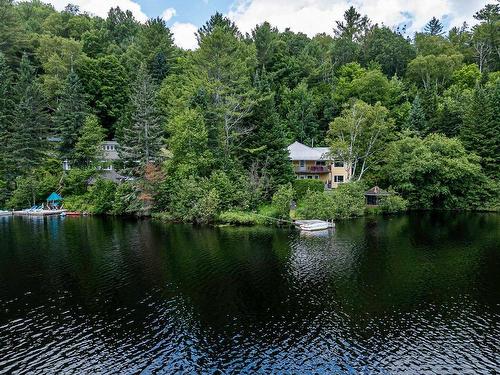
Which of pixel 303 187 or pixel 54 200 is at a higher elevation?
pixel 303 187

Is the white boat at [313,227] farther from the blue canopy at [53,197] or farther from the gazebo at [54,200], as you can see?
the gazebo at [54,200]

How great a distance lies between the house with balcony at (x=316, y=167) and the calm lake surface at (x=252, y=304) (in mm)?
26316

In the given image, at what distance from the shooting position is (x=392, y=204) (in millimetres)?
60281

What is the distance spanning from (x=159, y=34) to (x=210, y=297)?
82.1 metres

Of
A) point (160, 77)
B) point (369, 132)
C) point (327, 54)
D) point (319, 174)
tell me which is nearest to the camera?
point (369, 132)

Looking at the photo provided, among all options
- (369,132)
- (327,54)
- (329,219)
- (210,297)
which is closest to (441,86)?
(327,54)

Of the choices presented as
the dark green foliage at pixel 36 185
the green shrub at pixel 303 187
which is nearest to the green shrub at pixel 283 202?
the green shrub at pixel 303 187

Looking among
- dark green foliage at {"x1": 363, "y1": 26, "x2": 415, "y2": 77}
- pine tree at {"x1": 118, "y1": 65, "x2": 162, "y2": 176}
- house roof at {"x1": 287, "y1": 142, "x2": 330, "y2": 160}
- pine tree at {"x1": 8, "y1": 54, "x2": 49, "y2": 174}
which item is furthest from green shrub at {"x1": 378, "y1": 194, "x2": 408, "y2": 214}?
pine tree at {"x1": 8, "y1": 54, "x2": 49, "y2": 174}

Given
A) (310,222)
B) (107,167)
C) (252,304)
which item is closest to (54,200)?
(107,167)

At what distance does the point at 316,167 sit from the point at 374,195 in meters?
12.2

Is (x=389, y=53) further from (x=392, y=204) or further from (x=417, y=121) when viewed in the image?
(x=392, y=204)

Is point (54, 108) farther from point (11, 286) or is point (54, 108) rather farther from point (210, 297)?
point (210, 297)

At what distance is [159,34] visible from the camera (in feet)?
305

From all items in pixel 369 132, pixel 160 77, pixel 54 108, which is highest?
pixel 160 77
